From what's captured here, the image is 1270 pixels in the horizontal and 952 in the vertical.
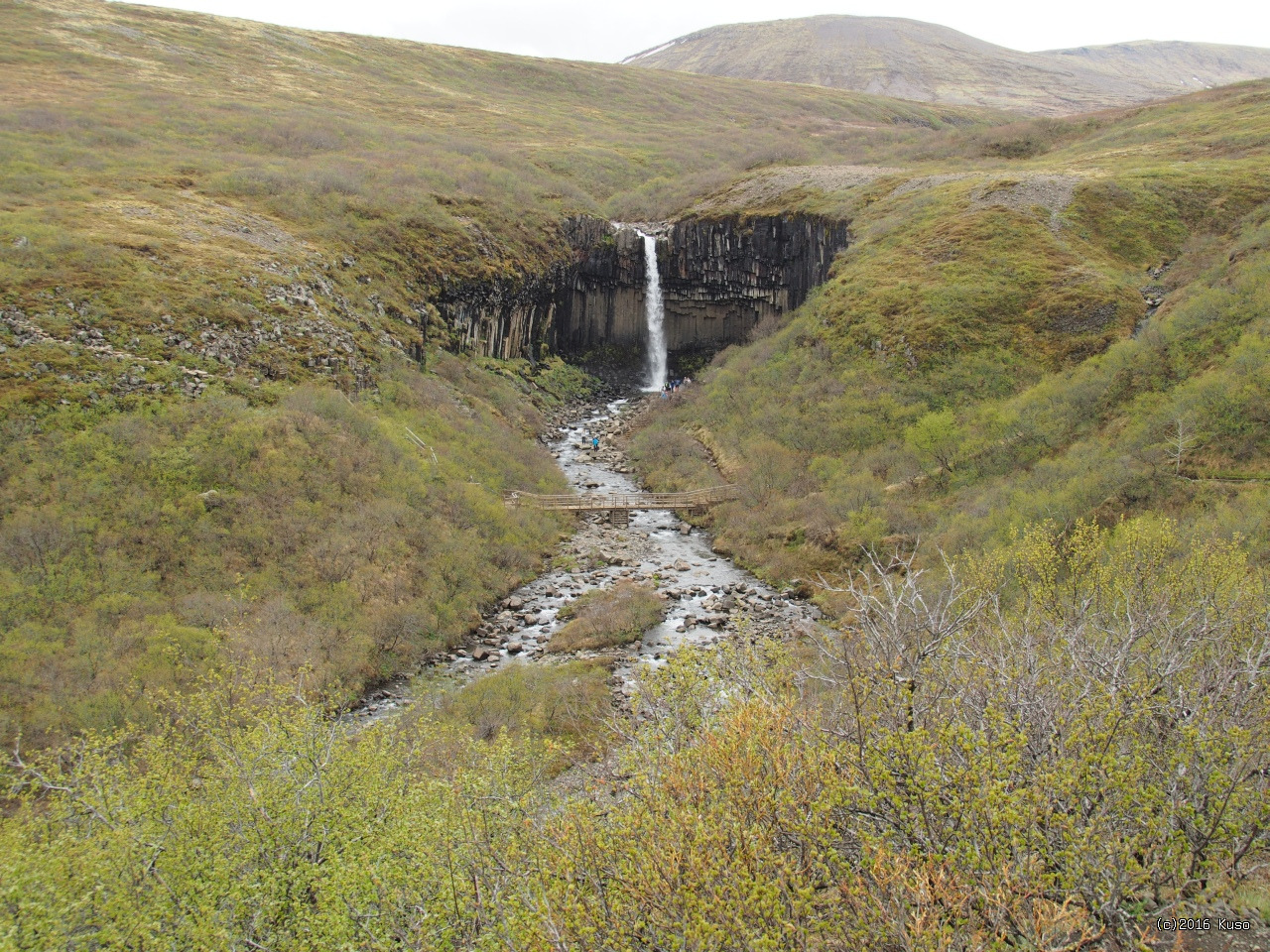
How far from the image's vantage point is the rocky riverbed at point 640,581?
21.4 metres

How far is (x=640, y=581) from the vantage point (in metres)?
26.8

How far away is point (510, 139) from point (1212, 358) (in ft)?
226

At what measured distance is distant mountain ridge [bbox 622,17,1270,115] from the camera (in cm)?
14725

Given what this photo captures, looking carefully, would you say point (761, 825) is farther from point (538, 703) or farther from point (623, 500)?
point (623, 500)

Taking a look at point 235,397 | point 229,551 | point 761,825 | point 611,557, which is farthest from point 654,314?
point 761,825

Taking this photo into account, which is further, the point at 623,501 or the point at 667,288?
the point at 667,288

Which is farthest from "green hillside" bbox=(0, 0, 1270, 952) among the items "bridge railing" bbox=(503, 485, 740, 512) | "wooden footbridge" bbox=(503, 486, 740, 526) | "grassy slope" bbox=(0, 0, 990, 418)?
"wooden footbridge" bbox=(503, 486, 740, 526)

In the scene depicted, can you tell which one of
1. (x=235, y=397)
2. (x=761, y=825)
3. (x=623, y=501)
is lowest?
(x=623, y=501)

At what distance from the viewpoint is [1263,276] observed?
25891 mm

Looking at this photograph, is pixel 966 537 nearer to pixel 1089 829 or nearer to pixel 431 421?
pixel 1089 829

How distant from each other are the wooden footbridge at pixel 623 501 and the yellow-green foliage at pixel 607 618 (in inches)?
297

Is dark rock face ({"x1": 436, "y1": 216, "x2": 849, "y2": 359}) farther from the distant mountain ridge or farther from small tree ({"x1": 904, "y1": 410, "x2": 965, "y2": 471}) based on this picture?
the distant mountain ridge

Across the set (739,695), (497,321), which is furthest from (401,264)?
(739,695)

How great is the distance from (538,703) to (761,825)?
37.7 feet
